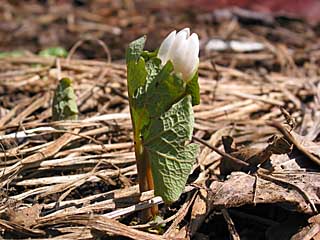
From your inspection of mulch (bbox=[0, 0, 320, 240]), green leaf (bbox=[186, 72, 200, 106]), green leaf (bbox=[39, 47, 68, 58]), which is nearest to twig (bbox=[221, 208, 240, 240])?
mulch (bbox=[0, 0, 320, 240])

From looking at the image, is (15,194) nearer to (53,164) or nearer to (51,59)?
(53,164)

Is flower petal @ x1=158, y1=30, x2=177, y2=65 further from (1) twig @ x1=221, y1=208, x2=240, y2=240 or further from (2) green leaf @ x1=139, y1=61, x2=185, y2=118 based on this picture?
(1) twig @ x1=221, y1=208, x2=240, y2=240

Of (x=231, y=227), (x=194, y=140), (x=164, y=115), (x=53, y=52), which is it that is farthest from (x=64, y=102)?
(x=53, y=52)

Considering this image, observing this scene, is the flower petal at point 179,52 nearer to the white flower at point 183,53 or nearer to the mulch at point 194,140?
the white flower at point 183,53

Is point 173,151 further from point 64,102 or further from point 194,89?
point 64,102

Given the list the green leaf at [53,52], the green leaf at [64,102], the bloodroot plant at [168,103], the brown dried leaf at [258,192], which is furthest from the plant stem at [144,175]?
the green leaf at [53,52]

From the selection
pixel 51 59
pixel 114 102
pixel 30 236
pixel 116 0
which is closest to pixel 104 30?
pixel 116 0
